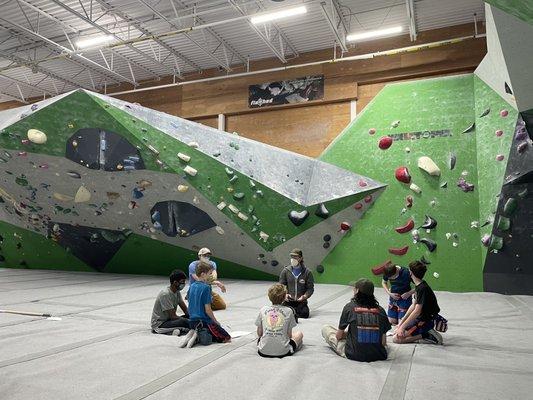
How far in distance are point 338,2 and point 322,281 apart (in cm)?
719

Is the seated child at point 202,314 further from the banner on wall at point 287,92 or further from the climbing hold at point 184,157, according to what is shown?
the banner on wall at point 287,92

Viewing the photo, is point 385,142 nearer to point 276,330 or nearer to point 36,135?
point 276,330

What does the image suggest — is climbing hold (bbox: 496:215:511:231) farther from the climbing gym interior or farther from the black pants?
the black pants

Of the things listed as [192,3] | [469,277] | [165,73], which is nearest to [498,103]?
[469,277]

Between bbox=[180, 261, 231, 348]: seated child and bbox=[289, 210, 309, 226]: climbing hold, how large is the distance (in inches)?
195

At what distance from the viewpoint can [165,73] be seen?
1577 cm

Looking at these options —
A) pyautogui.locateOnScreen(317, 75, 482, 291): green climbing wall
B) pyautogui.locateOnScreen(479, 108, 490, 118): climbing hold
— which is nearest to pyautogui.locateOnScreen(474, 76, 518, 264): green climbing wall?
pyautogui.locateOnScreen(479, 108, 490, 118): climbing hold

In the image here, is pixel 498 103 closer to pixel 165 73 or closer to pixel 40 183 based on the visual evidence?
pixel 40 183

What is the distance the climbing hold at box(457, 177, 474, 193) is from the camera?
7893 mm

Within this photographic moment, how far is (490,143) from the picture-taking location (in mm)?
7664

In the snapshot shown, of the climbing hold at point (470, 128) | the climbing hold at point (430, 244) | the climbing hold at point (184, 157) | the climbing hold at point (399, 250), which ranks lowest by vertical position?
the climbing hold at point (399, 250)

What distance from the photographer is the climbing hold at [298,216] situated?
8.64m

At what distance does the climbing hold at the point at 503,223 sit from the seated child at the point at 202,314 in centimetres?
570

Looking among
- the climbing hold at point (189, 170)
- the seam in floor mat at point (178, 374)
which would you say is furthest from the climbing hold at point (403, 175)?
the seam in floor mat at point (178, 374)
